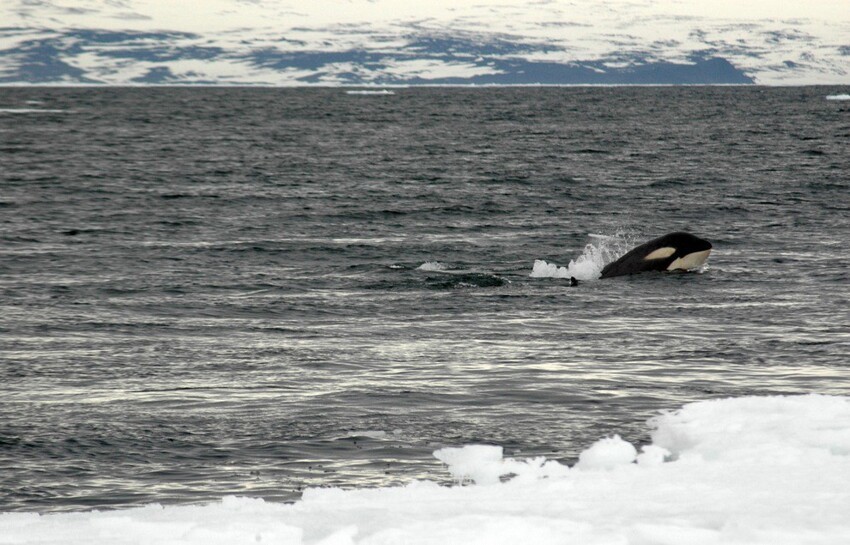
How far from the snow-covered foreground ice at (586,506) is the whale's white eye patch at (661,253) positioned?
Answer: 1171cm

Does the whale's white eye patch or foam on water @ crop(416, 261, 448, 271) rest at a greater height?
the whale's white eye patch

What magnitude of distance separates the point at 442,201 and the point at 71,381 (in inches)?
968

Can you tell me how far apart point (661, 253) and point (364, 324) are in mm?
7309

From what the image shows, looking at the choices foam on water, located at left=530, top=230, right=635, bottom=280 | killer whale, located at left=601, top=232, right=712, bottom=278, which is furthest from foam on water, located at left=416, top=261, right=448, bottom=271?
killer whale, located at left=601, top=232, right=712, bottom=278

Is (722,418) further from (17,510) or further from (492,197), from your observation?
(492,197)

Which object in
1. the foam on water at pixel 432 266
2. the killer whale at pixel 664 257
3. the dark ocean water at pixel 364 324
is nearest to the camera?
the dark ocean water at pixel 364 324

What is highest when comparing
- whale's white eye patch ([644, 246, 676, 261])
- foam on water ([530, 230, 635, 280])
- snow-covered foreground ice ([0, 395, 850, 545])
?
snow-covered foreground ice ([0, 395, 850, 545])

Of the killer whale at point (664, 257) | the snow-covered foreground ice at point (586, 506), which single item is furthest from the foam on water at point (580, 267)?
the snow-covered foreground ice at point (586, 506)

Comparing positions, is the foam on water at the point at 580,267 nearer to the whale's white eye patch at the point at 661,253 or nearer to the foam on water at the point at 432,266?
the whale's white eye patch at the point at 661,253

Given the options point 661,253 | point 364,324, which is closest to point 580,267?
point 661,253

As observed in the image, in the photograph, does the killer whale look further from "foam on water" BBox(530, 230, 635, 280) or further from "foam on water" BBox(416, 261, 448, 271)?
"foam on water" BBox(416, 261, 448, 271)

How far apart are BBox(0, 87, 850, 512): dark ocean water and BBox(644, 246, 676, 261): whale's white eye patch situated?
69 cm

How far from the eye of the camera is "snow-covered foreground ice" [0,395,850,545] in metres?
6.69

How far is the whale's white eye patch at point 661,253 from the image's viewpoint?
68.8ft
